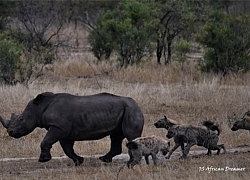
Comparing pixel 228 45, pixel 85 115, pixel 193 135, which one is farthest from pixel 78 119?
pixel 228 45

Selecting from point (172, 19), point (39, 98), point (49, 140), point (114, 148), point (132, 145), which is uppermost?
point (39, 98)

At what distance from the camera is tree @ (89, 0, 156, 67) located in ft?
93.0

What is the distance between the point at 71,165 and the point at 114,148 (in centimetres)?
88

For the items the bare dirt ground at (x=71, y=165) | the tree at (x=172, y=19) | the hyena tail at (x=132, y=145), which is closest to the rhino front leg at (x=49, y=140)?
the bare dirt ground at (x=71, y=165)

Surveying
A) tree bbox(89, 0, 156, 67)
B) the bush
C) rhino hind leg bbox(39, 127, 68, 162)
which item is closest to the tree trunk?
tree bbox(89, 0, 156, 67)

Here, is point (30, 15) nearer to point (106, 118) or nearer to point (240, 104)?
point (240, 104)

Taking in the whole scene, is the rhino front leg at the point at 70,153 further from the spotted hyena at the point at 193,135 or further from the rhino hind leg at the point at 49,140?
the spotted hyena at the point at 193,135

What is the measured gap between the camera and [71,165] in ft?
38.7

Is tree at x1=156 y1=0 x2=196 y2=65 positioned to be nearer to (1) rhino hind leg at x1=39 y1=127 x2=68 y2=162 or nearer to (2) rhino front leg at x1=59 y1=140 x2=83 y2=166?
(2) rhino front leg at x1=59 y1=140 x2=83 y2=166

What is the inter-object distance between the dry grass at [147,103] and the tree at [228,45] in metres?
0.88

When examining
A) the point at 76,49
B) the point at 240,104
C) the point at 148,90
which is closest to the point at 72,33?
the point at 76,49

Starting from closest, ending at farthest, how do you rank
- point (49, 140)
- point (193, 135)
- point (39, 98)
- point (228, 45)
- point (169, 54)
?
point (49, 140), point (39, 98), point (193, 135), point (228, 45), point (169, 54)

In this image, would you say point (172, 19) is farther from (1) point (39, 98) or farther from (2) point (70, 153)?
(2) point (70, 153)

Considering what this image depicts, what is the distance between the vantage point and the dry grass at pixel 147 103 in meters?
10.6
